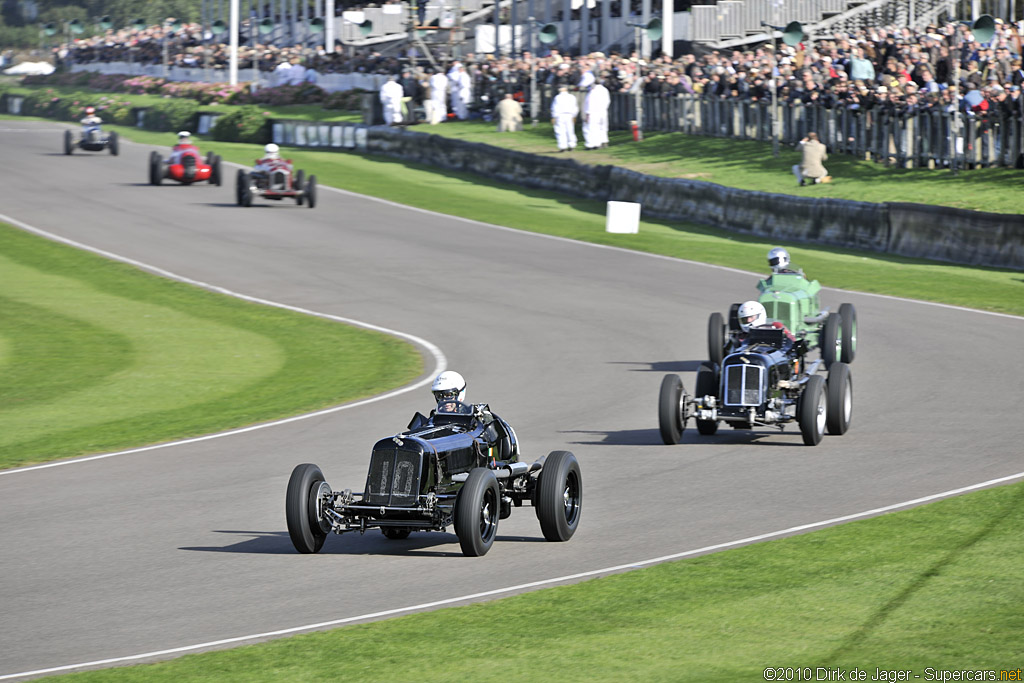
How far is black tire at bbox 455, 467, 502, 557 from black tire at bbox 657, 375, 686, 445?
4.13 m

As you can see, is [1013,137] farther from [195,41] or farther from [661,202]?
[195,41]

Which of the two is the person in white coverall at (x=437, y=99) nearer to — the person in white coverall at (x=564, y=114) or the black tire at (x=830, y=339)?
the person in white coverall at (x=564, y=114)

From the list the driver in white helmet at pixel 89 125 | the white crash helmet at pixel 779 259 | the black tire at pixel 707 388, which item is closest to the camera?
the black tire at pixel 707 388

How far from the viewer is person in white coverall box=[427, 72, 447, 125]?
169 feet

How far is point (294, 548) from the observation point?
10672 millimetres

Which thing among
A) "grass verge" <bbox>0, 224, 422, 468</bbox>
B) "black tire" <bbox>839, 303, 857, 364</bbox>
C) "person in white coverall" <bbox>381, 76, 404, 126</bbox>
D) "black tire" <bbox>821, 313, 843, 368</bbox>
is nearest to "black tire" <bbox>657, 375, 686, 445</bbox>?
"black tire" <bbox>821, 313, 843, 368</bbox>

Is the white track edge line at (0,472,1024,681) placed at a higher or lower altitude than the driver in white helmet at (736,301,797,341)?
lower

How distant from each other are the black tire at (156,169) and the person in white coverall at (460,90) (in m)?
14.5

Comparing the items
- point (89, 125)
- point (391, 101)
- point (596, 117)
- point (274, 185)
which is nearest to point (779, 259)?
point (274, 185)

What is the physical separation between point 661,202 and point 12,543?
26.6 metres

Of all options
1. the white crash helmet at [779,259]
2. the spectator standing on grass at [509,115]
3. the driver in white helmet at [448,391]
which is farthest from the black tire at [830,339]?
the spectator standing on grass at [509,115]

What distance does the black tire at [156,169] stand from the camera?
40031mm

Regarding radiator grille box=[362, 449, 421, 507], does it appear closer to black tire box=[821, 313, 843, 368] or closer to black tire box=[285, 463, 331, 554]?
black tire box=[285, 463, 331, 554]

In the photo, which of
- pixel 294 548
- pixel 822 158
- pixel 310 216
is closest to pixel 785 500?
pixel 294 548
